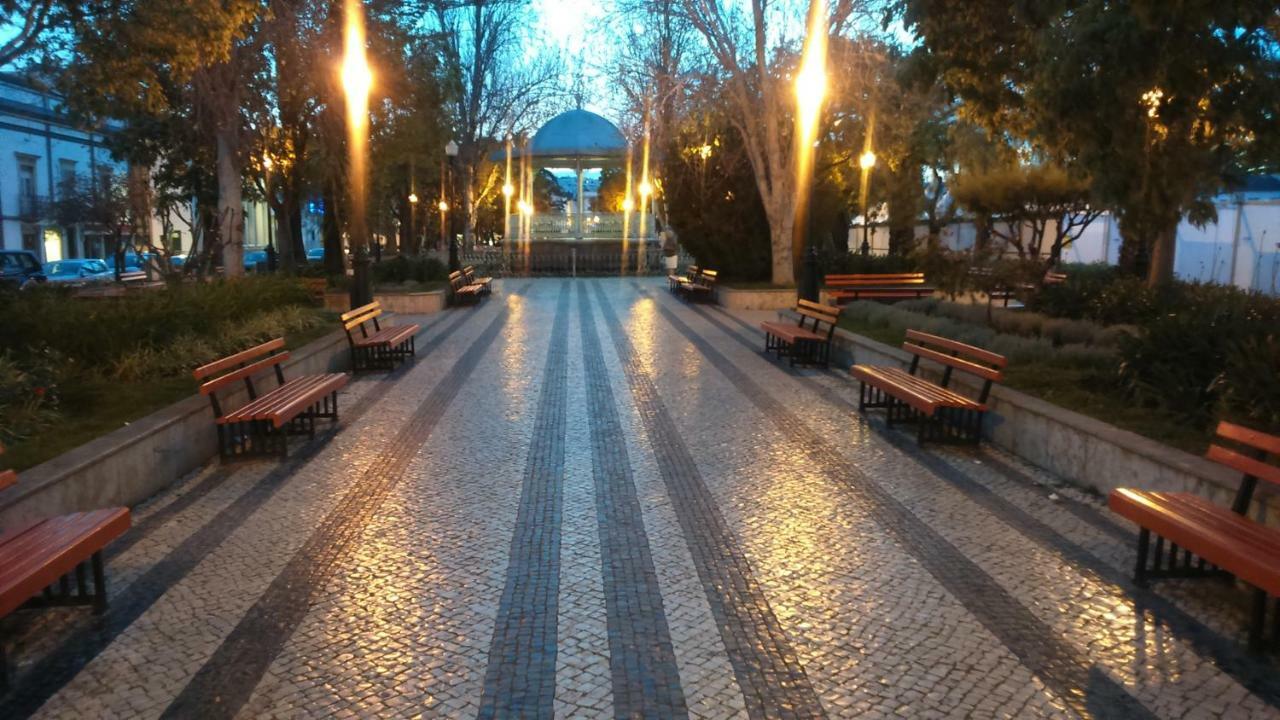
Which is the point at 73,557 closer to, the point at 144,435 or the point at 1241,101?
the point at 144,435

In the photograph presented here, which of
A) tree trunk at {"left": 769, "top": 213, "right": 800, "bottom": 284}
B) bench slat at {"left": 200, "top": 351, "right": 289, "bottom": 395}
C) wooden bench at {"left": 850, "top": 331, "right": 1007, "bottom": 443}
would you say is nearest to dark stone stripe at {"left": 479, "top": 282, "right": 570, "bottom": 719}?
bench slat at {"left": 200, "top": 351, "right": 289, "bottom": 395}

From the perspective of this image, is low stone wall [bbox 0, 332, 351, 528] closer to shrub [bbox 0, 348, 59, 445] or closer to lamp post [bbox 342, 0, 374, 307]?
shrub [bbox 0, 348, 59, 445]

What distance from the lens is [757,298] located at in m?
A: 20.0

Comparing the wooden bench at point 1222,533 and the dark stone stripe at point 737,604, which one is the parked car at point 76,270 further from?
the wooden bench at point 1222,533

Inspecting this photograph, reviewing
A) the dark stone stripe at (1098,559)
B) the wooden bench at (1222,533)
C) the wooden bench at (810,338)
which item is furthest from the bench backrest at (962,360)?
the wooden bench at (1222,533)

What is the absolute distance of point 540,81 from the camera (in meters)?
42.8

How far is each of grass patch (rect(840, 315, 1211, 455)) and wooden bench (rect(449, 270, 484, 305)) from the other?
13315 millimetres

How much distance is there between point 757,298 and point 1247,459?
1577 centimetres

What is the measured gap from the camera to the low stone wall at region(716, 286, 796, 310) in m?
20.0

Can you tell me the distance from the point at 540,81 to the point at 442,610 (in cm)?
4118

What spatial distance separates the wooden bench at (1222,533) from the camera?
3707 millimetres

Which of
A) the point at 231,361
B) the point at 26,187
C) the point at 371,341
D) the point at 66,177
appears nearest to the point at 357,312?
the point at 371,341

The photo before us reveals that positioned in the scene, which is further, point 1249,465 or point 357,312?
point 357,312

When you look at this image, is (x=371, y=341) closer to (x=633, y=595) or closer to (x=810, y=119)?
(x=633, y=595)
